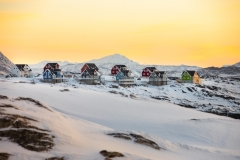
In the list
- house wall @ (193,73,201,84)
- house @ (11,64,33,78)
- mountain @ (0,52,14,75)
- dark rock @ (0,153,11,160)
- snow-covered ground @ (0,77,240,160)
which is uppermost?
mountain @ (0,52,14,75)

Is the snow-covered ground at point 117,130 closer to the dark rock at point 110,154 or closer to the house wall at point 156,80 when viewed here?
the dark rock at point 110,154

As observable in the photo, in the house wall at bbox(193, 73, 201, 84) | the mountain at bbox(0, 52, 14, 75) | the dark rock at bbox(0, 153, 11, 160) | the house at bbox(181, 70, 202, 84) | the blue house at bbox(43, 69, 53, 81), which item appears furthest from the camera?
the mountain at bbox(0, 52, 14, 75)

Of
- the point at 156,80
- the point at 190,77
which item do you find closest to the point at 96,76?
the point at 156,80

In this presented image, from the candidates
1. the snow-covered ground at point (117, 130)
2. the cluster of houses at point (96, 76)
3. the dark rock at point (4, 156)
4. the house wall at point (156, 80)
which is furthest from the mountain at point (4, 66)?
the dark rock at point (4, 156)

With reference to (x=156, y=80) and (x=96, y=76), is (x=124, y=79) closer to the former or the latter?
(x=96, y=76)

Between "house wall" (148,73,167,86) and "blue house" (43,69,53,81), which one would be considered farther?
"house wall" (148,73,167,86)

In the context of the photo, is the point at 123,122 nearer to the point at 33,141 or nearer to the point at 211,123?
the point at 211,123

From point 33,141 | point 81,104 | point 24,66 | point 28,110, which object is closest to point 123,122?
A: point 81,104

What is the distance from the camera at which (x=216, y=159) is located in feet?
64.0

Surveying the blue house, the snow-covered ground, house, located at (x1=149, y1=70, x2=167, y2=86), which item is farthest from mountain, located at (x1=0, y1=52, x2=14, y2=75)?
the snow-covered ground

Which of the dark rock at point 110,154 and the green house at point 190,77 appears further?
the green house at point 190,77

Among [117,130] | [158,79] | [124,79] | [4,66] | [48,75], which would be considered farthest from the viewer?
[4,66]

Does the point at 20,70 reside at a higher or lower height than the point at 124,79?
higher

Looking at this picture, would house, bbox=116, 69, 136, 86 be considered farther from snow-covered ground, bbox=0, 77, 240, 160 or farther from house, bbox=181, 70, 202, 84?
snow-covered ground, bbox=0, 77, 240, 160
